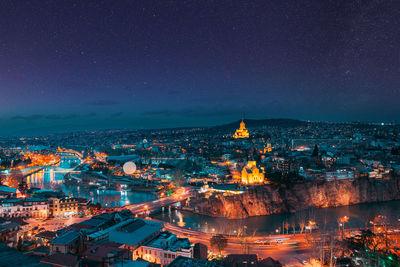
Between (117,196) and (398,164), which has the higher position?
(398,164)

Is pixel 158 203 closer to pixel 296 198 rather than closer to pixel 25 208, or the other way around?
pixel 25 208

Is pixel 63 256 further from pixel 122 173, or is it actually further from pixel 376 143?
pixel 376 143

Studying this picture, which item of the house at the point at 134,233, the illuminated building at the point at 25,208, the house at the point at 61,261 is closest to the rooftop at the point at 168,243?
the house at the point at 134,233

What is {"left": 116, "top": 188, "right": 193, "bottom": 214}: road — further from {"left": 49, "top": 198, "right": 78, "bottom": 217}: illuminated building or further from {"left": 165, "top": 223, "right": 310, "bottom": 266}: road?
{"left": 165, "top": 223, "right": 310, "bottom": 266}: road

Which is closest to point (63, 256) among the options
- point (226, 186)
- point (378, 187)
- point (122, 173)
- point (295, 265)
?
point (295, 265)

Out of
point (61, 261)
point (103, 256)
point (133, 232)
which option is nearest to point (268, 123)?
point (133, 232)

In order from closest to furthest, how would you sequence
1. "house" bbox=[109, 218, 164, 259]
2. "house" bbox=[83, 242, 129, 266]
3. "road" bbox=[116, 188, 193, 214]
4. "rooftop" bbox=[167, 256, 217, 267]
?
1. "rooftop" bbox=[167, 256, 217, 267]
2. "house" bbox=[83, 242, 129, 266]
3. "house" bbox=[109, 218, 164, 259]
4. "road" bbox=[116, 188, 193, 214]

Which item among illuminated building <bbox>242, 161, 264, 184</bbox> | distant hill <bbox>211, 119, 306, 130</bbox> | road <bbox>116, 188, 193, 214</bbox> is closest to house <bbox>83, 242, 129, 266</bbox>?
road <bbox>116, 188, 193, 214</bbox>

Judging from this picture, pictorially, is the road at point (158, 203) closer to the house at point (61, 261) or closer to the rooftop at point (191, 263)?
the rooftop at point (191, 263)
